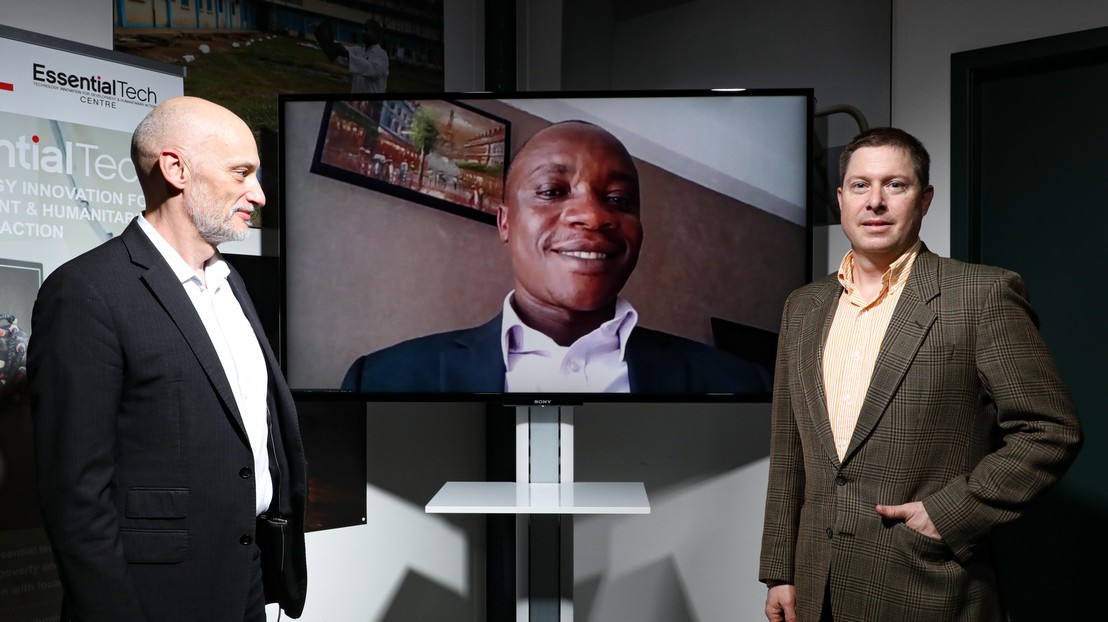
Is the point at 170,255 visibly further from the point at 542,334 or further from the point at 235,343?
the point at 542,334

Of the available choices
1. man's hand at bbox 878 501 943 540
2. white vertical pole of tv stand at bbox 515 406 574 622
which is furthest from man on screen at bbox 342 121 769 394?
man's hand at bbox 878 501 943 540

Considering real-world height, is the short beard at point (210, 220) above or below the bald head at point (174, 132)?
below

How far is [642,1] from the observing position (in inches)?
137

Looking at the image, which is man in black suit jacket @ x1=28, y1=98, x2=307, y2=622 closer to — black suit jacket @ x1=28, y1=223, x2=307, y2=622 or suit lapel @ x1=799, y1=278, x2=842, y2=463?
black suit jacket @ x1=28, y1=223, x2=307, y2=622

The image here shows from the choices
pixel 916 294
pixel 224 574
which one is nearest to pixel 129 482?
pixel 224 574

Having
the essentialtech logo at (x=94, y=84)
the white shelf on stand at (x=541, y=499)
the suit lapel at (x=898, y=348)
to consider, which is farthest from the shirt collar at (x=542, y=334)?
the essentialtech logo at (x=94, y=84)

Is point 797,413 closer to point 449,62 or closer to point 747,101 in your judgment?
point 747,101

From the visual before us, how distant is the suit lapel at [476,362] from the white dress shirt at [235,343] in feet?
2.80

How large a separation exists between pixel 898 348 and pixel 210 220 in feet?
4.73

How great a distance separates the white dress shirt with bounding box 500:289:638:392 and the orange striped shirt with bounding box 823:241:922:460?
2.76 ft

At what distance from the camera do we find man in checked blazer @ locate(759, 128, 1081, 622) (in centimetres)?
183

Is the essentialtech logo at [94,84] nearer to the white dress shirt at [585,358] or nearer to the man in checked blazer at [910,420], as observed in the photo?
the white dress shirt at [585,358]

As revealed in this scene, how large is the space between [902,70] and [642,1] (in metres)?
1.01

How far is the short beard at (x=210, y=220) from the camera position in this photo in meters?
1.89
